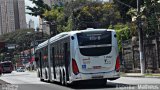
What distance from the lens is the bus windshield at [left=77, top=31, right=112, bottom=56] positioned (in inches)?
933

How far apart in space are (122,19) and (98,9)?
605 cm

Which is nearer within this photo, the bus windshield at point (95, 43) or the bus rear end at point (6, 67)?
the bus windshield at point (95, 43)

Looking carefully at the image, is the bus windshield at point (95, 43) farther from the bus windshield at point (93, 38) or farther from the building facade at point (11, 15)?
the building facade at point (11, 15)

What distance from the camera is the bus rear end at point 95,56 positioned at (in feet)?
76.7

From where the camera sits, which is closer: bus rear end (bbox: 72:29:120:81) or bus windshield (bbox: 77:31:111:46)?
bus rear end (bbox: 72:29:120:81)

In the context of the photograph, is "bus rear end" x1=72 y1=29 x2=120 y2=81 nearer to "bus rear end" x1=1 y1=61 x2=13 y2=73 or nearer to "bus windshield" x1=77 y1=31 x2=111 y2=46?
"bus windshield" x1=77 y1=31 x2=111 y2=46

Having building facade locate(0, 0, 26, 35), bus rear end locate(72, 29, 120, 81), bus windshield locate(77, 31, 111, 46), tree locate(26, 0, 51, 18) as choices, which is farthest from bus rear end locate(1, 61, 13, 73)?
bus rear end locate(72, 29, 120, 81)

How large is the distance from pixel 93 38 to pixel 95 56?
1042 millimetres

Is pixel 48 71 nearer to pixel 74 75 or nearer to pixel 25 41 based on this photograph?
pixel 74 75

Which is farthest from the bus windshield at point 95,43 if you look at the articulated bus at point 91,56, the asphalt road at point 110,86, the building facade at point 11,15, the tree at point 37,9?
the building facade at point 11,15

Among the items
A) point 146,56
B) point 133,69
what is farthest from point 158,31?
point 133,69

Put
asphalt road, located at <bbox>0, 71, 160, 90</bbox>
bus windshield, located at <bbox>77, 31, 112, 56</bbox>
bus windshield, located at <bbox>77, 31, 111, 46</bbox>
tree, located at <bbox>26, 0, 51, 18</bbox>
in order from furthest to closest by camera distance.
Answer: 1. tree, located at <bbox>26, 0, 51, 18</bbox>
2. bus windshield, located at <bbox>77, 31, 111, 46</bbox>
3. bus windshield, located at <bbox>77, 31, 112, 56</bbox>
4. asphalt road, located at <bbox>0, 71, 160, 90</bbox>

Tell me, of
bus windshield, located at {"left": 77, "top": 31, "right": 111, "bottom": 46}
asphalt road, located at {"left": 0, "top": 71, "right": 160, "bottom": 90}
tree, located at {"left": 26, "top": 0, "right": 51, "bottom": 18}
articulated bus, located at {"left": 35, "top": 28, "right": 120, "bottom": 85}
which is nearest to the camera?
asphalt road, located at {"left": 0, "top": 71, "right": 160, "bottom": 90}

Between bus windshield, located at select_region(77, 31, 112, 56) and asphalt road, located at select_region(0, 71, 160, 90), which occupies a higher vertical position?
bus windshield, located at select_region(77, 31, 112, 56)
